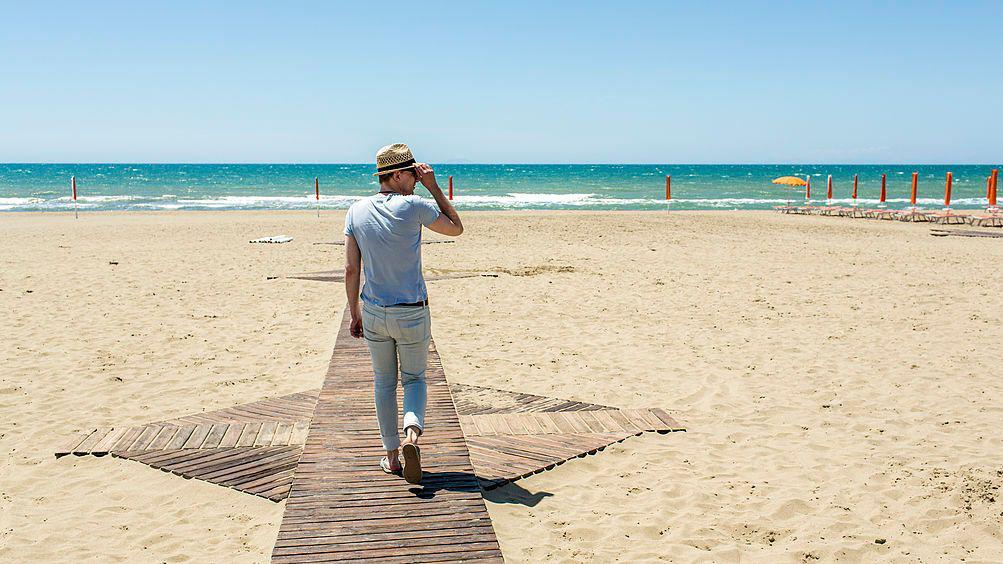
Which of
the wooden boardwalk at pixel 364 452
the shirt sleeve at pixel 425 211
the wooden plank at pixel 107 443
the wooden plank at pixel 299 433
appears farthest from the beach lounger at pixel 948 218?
the wooden plank at pixel 107 443

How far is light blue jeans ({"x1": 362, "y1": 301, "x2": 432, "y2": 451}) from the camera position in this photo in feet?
12.3

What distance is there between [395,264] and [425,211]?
0.30 meters

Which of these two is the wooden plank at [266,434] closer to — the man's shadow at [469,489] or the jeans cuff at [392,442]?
the jeans cuff at [392,442]

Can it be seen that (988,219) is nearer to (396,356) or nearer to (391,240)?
(396,356)

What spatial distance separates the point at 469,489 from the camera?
155 inches

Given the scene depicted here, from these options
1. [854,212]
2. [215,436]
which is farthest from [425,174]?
[854,212]

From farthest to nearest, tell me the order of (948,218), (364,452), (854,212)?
(854,212) → (948,218) → (364,452)

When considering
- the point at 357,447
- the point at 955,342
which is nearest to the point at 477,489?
the point at 357,447

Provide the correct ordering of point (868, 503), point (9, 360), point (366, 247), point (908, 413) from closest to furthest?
point (366, 247) → point (868, 503) → point (908, 413) → point (9, 360)

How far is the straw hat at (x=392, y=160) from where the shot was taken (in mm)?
3709

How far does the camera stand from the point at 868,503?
14.4ft

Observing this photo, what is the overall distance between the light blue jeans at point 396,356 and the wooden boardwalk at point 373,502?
306mm

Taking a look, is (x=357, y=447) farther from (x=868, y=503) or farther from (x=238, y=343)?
(x=238, y=343)

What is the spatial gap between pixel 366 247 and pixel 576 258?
40.2 feet
